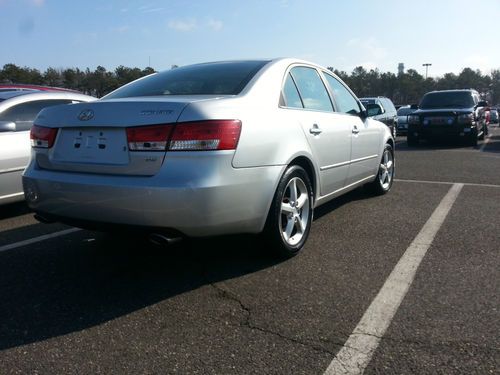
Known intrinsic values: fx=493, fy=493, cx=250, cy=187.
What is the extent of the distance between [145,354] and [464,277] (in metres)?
2.26

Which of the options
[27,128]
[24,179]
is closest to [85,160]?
[24,179]

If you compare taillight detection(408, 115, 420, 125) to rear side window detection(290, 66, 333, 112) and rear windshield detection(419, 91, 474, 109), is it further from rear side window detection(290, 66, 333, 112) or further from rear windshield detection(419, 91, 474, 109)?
rear side window detection(290, 66, 333, 112)

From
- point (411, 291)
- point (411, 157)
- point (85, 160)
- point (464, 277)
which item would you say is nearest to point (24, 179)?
point (85, 160)

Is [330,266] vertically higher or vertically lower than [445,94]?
lower

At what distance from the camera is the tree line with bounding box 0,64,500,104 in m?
37.6

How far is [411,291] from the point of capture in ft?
10.5

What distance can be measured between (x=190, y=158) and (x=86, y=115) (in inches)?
32.8

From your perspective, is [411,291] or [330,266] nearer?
[411,291]

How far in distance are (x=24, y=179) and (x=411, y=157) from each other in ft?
32.3

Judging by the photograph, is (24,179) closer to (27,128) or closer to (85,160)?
(85,160)

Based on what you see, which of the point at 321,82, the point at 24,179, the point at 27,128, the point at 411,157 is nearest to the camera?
the point at 24,179

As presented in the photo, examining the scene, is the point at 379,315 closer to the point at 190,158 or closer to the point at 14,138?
the point at 190,158

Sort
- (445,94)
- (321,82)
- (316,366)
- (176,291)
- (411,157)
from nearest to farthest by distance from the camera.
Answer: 1. (316,366)
2. (176,291)
3. (321,82)
4. (411,157)
5. (445,94)

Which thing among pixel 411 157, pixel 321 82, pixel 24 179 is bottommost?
pixel 411 157
